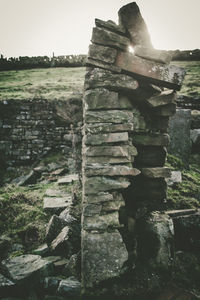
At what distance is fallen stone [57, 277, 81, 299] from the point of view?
2.17 m

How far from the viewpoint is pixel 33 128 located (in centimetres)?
871

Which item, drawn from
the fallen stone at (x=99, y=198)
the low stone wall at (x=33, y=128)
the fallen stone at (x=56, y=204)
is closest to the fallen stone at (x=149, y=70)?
the fallen stone at (x=99, y=198)

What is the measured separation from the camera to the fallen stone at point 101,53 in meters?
2.14

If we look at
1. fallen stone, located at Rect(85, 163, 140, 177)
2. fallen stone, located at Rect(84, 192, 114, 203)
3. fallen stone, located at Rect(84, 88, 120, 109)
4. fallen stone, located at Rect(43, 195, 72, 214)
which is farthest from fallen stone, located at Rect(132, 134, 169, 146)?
fallen stone, located at Rect(43, 195, 72, 214)

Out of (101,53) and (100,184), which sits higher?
(101,53)

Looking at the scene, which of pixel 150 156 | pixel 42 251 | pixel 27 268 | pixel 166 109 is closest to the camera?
pixel 27 268

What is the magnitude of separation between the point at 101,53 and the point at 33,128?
23.5ft

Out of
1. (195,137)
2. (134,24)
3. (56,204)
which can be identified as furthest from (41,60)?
(134,24)

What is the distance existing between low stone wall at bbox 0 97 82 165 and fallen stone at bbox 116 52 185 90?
6.39 m

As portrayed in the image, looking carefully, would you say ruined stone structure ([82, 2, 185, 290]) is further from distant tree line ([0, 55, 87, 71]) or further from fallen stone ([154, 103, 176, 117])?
distant tree line ([0, 55, 87, 71])

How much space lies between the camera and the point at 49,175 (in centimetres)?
708

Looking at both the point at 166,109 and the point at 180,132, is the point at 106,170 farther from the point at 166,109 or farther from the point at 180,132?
the point at 180,132

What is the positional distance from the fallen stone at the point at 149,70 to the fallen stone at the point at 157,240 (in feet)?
5.48

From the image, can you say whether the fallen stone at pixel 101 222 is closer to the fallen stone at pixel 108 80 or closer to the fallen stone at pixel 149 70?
the fallen stone at pixel 108 80
